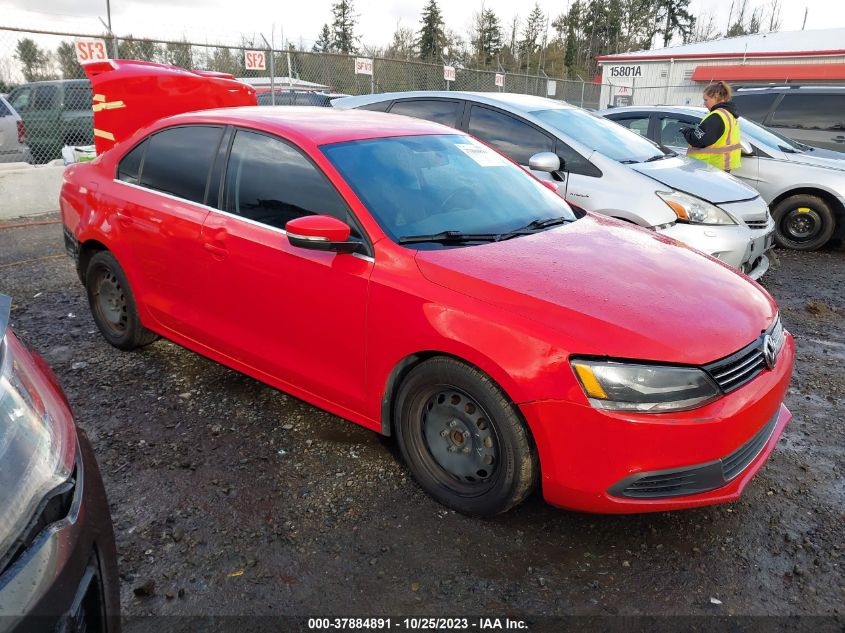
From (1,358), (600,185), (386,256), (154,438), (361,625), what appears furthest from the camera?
(600,185)

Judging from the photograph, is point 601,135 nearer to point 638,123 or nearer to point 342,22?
point 638,123

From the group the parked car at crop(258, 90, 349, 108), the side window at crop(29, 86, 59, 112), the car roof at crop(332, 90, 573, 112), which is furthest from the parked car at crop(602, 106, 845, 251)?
the side window at crop(29, 86, 59, 112)

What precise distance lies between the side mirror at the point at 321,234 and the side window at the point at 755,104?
9.11m

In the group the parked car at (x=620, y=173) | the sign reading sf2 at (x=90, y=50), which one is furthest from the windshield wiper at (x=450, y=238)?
the sign reading sf2 at (x=90, y=50)

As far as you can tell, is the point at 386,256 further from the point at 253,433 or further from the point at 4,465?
the point at 4,465

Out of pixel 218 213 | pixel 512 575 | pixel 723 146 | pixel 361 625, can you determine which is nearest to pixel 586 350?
pixel 512 575

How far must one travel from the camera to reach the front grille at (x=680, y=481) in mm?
2318

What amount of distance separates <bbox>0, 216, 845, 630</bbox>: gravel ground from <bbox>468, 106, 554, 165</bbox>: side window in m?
2.99

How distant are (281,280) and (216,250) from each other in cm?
52

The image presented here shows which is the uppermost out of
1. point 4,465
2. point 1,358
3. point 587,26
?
point 587,26

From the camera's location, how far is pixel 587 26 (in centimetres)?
6531

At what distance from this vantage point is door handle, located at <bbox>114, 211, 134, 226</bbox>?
3910 millimetres

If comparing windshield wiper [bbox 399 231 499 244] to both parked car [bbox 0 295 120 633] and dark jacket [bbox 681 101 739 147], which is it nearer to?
parked car [bbox 0 295 120 633]

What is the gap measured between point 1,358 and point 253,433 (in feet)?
6.20
